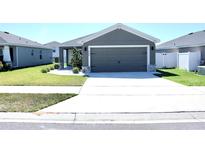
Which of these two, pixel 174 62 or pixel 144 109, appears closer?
pixel 144 109

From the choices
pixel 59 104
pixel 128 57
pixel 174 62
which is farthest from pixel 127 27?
pixel 59 104

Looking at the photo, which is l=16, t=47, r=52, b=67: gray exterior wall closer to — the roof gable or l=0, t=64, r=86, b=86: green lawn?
the roof gable

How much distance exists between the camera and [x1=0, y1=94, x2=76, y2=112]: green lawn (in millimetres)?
7996

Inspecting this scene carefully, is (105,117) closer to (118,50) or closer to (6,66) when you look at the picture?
(118,50)

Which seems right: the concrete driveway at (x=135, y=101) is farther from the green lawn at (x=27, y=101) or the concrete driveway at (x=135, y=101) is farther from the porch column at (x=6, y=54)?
the porch column at (x=6, y=54)

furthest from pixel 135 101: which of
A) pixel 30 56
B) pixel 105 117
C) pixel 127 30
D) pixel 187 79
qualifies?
pixel 30 56

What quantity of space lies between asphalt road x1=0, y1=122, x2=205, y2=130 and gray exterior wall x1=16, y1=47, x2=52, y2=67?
77.3ft

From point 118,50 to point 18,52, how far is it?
42.4 ft

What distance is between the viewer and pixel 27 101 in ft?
29.6

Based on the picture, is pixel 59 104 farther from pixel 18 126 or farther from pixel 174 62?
pixel 174 62

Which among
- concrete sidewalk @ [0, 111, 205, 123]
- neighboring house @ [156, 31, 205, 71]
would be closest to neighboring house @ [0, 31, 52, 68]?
neighboring house @ [156, 31, 205, 71]

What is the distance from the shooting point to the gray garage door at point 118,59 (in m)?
21.5

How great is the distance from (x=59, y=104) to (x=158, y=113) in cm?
331
